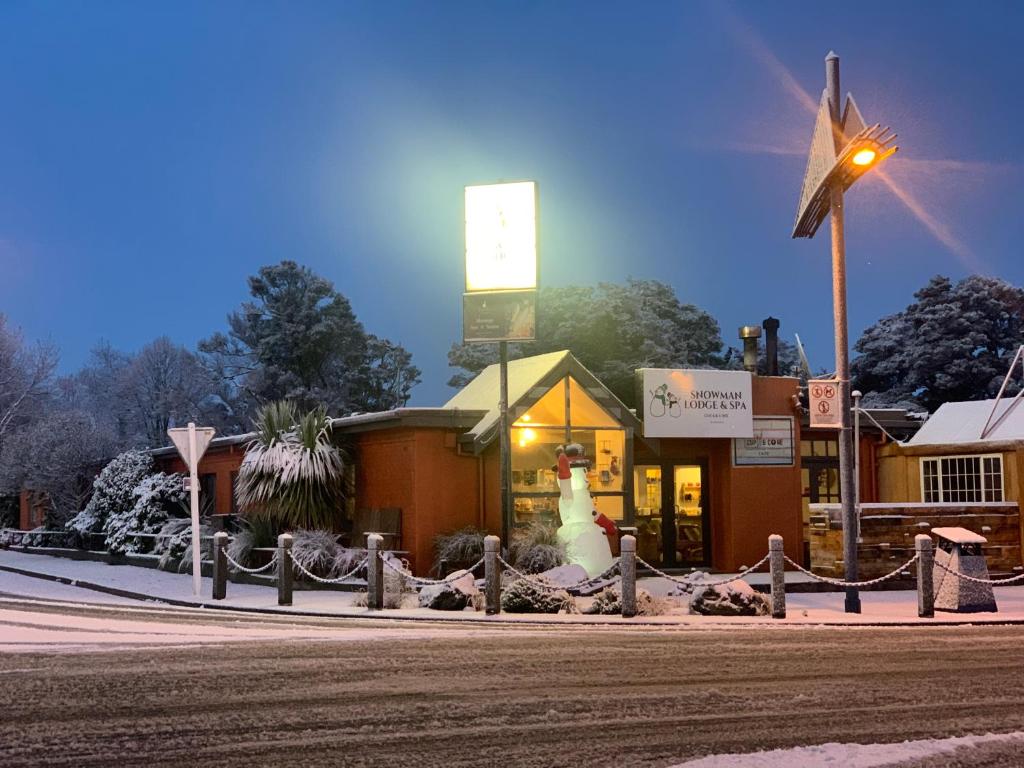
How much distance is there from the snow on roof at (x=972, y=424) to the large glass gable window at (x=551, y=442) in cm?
817

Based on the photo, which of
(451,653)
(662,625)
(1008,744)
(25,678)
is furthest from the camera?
(662,625)

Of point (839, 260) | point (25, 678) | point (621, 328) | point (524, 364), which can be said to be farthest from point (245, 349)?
point (25, 678)

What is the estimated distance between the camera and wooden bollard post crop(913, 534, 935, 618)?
14539 millimetres

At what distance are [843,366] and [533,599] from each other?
5.23 metres

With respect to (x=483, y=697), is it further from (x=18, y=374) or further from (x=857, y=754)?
(x=18, y=374)

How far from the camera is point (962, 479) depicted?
23.1 meters

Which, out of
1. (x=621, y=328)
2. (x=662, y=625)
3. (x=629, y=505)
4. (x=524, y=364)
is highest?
(x=621, y=328)

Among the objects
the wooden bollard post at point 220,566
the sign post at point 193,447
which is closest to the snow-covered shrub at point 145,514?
the sign post at point 193,447

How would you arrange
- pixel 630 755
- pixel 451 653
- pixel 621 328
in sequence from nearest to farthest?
pixel 630 755 < pixel 451 653 < pixel 621 328

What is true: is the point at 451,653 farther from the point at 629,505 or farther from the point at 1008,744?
the point at 629,505

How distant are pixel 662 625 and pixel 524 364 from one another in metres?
8.95

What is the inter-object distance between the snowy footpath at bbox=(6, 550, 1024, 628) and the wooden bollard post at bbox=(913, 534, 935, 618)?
155mm

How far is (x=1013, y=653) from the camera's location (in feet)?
35.0

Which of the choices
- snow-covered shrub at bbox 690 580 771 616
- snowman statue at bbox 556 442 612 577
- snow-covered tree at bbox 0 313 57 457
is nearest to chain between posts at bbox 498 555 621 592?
snowman statue at bbox 556 442 612 577
